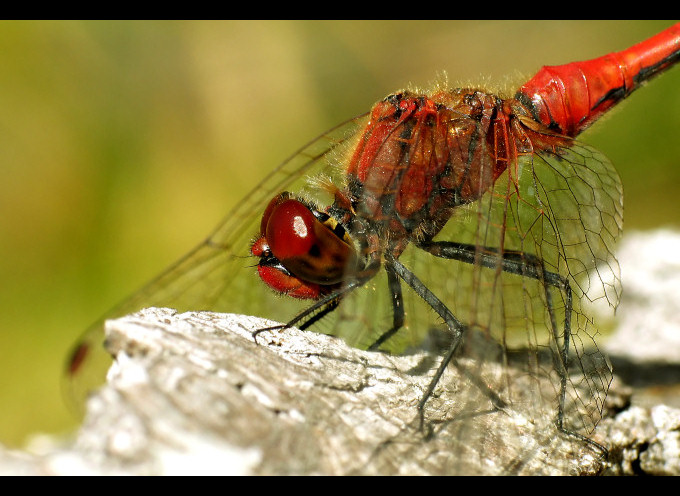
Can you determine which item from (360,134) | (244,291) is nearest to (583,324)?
(360,134)

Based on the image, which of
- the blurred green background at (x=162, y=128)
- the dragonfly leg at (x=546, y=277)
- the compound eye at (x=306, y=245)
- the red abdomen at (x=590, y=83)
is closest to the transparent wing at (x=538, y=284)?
the dragonfly leg at (x=546, y=277)

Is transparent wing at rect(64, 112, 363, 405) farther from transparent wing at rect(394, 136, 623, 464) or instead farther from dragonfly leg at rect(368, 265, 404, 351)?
transparent wing at rect(394, 136, 623, 464)

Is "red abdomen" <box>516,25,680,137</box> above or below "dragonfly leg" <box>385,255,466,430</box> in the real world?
above

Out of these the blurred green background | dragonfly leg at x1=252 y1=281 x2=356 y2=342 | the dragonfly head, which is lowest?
dragonfly leg at x1=252 y1=281 x2=356 y2=342

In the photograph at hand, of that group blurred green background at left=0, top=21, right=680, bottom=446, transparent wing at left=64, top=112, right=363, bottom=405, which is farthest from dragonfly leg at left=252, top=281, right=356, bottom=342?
blurred green background at left=0, top=21, right=680, bottom=446

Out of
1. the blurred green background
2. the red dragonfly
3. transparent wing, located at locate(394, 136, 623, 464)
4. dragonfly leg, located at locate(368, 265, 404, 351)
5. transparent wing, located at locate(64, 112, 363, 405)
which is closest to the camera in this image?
transparent wing, located at locate(394, 136, 623, 464)

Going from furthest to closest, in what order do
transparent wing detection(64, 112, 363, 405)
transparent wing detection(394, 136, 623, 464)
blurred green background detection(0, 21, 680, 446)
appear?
blurred green background detection(0, 21, 680, 446)
transparent wing detection(64, 112, 363, 405)
transparent wing detection(394, 136, 623, 464)

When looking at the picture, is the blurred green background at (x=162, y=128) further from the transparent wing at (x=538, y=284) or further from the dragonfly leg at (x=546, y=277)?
the dragonfly leg at (x=546, y=277)
